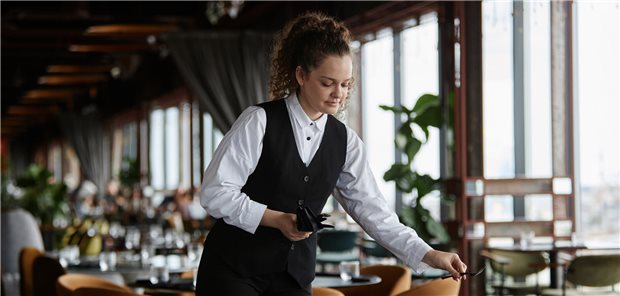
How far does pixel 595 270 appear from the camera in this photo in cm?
644

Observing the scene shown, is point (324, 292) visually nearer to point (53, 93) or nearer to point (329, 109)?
point (329, 109)

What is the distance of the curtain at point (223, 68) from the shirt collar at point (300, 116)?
24.5 ft

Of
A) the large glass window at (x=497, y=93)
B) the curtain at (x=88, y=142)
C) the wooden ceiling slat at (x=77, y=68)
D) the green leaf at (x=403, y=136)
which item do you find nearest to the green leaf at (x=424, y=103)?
the green leaf at (x=403, y=136)

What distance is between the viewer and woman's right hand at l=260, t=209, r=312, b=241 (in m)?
2.35

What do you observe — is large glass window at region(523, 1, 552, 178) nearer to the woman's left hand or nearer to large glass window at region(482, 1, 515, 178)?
large glass window at region(482, 1, 515, 178)

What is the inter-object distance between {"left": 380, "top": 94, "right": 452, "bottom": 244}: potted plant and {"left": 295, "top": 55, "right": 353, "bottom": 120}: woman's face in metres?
5.38

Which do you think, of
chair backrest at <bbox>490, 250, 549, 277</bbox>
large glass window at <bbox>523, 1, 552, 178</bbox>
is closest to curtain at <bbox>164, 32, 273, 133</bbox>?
large glass window at <bbox>523, 1, 552, 178</bbox>

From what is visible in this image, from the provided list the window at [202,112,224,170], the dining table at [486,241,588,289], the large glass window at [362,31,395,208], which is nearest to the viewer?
the dining table at [486,241,588,289]

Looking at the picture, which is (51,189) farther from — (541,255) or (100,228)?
(541,255)

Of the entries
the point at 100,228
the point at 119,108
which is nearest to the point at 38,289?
the point at 100,228

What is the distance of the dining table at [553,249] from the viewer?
732 centimetres

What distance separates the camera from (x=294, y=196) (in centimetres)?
251

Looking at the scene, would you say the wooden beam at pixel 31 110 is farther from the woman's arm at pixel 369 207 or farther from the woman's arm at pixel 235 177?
the woman's arm at pixel 235 177

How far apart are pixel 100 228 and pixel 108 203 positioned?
7.74 m
